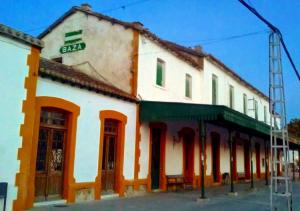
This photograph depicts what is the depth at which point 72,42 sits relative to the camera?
1633 cm

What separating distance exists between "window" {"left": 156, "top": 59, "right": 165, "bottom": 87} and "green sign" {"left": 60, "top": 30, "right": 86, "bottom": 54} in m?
3.58

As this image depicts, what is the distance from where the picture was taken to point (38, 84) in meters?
9.62

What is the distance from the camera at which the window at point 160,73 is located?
51.5 ft

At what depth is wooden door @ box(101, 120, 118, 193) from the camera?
1230 cm

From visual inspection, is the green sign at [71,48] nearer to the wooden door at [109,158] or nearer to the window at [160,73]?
the window at [160,73]

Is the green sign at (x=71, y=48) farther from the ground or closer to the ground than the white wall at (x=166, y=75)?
farther from the ground

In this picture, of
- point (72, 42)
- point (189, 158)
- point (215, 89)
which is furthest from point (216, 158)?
point (72, 42)

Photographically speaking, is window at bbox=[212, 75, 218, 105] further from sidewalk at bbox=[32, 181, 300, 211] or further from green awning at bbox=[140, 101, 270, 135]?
sidewalk at bbox=[32, 181, 300, 211]

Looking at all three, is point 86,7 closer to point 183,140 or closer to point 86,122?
point 86,122

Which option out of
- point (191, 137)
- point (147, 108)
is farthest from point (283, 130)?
point (191, 137)

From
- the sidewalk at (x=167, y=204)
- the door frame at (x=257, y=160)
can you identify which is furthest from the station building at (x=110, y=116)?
the door frame at (x=257, y=160)

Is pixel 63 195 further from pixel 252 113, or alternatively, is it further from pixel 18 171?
pixel 252 113

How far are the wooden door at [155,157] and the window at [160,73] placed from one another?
87.1 inches

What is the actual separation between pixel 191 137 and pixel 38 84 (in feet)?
32.3
